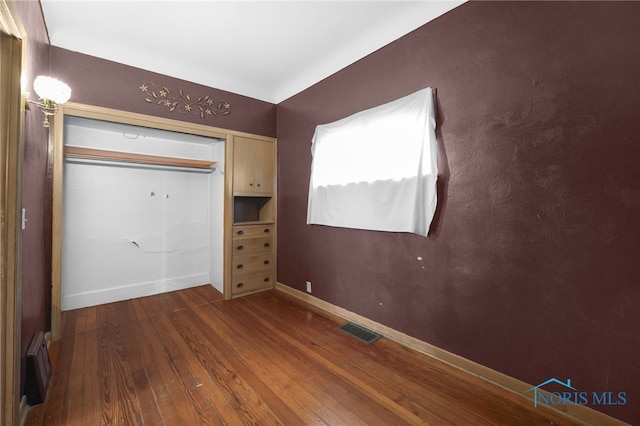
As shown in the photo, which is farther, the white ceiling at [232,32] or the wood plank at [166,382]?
the white ceiling at [232,32]

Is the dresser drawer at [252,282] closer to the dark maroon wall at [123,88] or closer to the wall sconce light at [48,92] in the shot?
the dark maroon wall at [123,88]

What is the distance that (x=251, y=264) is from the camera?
3461mm

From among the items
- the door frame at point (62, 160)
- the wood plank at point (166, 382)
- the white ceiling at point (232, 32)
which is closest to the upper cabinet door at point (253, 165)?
the door frame at point (62, 160)

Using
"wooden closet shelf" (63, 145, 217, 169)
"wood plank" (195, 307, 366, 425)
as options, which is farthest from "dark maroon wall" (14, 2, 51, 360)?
"wood plank" (195, 307, 366, 425)

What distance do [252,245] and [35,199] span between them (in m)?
2.01

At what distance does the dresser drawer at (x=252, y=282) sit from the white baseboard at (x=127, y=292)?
80 cm

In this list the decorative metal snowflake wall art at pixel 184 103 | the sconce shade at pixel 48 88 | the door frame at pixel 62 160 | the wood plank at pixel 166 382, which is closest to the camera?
the wood plank at pixel 166 382

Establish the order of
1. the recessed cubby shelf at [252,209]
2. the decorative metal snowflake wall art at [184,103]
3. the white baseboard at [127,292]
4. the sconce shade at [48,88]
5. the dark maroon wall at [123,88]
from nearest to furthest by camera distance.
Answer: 1. the sconce shade at [48,88]
2. the dark maroon wall at [123,88]
3. the decorative metal snowflake wall art at [184,103]
4. the white baseboard at [127,292]
5. the recessed cubby shelf at [252,209]

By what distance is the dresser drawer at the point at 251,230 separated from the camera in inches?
131

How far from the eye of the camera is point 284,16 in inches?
87.6

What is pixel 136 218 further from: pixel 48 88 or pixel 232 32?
pixel 232 32

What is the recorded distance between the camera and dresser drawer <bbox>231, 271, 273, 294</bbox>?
Result: 10.9 feet

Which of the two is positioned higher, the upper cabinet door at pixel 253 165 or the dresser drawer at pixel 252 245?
the upper cabinet door at pixel 253 165

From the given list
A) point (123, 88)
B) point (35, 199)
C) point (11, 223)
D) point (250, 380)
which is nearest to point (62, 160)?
point (35, 199)
